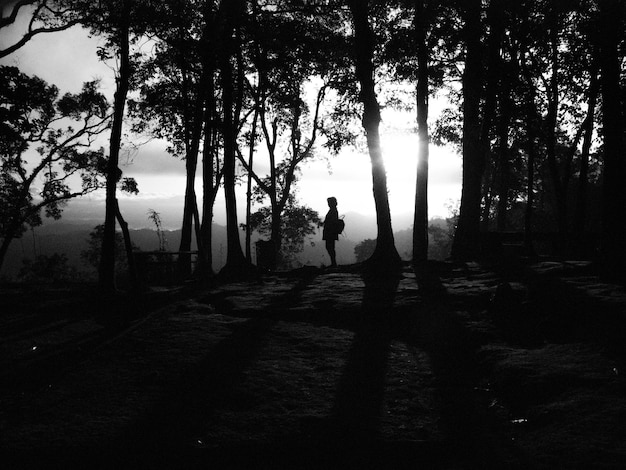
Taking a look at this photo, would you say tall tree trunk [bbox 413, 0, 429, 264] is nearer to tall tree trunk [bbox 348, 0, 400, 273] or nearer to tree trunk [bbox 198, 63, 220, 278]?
tall tree trunk [bbox 348, 0, 400, 273]

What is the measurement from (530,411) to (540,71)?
17.0 meters

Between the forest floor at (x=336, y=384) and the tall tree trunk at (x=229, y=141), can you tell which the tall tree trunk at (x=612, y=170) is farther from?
the tall tree trunk at (x=229, y=141)

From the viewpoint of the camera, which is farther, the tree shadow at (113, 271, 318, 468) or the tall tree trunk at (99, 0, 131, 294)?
the tall tree trunk at (99, 0, 131, 294)

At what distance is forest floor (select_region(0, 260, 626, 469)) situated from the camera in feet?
10.0

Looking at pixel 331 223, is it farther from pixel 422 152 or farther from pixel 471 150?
pixel 471 150

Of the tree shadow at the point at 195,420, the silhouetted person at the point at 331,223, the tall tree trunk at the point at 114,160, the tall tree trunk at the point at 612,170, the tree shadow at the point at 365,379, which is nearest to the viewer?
the tree shadow at the point at 195,420

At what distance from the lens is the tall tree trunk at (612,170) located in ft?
24.8

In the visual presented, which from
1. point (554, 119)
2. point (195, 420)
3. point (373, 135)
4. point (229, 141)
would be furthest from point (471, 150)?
point (195, 420)

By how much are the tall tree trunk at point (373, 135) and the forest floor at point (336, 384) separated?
5.18 m

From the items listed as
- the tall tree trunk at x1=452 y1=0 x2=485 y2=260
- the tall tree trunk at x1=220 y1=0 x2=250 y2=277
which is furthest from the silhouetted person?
the tall tree trunk at x1=452 y1=0 x2=485 y2=260

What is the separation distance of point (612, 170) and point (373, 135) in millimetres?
6812

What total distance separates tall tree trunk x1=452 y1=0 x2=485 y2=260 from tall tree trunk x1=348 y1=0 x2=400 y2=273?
9.83 feet

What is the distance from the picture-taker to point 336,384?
14.6 feet

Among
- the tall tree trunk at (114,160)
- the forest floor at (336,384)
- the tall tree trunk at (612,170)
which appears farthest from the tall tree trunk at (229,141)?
the tall tree trunk at (612,170)
